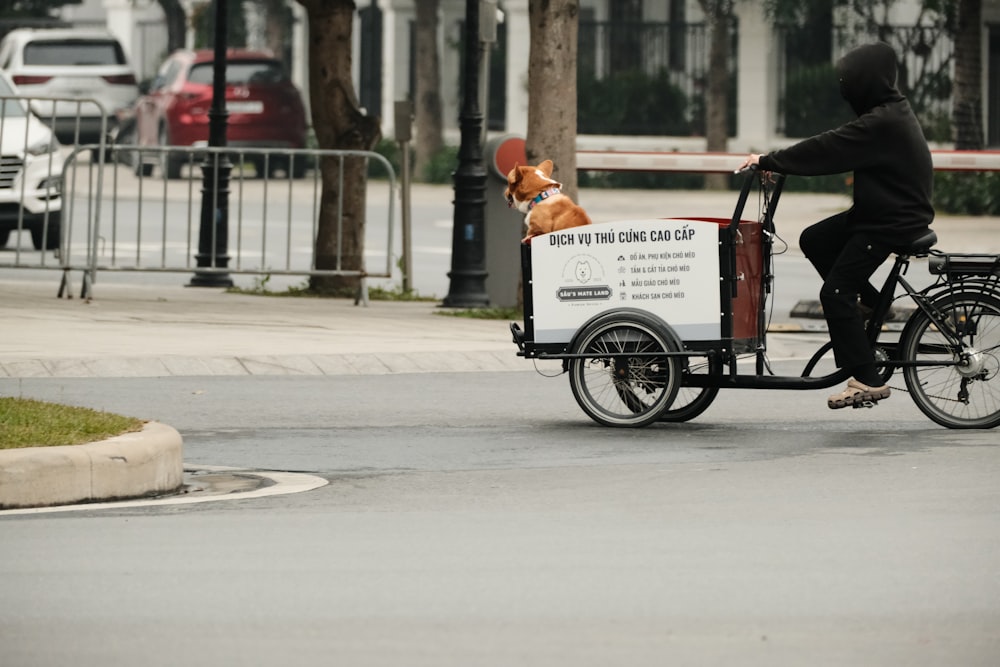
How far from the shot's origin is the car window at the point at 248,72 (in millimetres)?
36125

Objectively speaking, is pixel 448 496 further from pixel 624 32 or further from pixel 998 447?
pixel 624 32

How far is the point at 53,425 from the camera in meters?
8.59

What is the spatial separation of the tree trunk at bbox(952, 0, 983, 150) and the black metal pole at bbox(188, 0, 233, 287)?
13.8 meters

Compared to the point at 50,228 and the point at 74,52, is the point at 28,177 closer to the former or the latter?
the point at 50,228

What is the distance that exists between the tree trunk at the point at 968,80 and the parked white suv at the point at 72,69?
15.8 meters

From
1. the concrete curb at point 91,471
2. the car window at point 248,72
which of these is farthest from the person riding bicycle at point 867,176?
the car window at point 248,72

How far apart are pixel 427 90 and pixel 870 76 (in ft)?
99.3

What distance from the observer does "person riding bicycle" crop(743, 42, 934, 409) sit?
9664mm

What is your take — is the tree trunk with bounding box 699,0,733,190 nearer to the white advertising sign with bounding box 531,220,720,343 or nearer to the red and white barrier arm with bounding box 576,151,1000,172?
the red and white barrier arm with bounding box 576,151,1000,172

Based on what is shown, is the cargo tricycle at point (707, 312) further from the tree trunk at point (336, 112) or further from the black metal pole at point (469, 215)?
the tree trunk at point (336, 112)

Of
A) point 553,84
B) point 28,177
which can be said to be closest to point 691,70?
point 28,177

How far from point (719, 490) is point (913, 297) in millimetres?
2068

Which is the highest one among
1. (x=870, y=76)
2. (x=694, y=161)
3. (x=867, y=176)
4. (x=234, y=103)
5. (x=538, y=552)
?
(x=234, y=103)

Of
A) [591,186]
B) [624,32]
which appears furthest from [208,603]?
[624,32]
